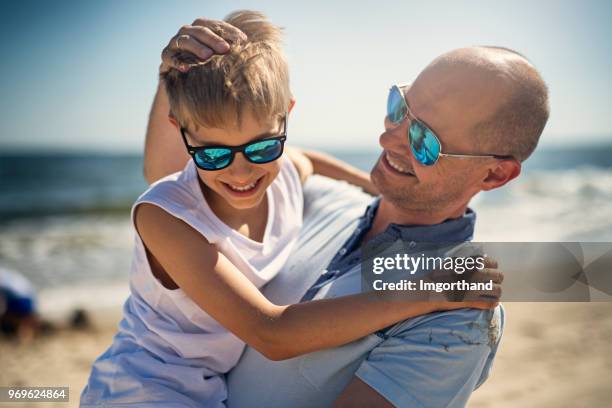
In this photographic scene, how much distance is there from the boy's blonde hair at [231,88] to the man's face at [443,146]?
0.66 metres

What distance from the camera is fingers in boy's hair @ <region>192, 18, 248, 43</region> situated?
2.42 m

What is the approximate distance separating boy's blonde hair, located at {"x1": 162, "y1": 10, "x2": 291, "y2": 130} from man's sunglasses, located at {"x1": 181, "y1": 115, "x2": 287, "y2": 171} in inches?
3.5

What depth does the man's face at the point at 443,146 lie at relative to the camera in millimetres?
2693

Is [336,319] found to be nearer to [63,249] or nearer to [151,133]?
[151,133]

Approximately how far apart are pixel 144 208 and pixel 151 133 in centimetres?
90

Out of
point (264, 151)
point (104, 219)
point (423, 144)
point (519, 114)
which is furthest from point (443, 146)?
point (104, 219)

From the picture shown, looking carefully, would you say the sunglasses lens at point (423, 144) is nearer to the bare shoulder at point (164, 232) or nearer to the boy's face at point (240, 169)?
the boy's face at point (240, 169)

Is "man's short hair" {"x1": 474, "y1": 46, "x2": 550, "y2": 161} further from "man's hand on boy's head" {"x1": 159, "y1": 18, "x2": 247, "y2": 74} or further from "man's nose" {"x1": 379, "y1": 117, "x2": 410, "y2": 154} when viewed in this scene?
"man's hand on boy's head" {"x1": 159, "y1": 18, "x2": 247, "y2": 74}

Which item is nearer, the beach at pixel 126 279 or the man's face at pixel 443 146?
the man's face at pixel 443 146

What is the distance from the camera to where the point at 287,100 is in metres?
2.55

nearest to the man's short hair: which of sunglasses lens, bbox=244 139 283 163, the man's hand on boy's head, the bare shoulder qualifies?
sunglasses lens, bbox=244 139 283 163

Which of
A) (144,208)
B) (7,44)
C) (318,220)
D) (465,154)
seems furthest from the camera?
(7,44)

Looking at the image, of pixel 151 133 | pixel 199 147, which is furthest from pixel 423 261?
pixel 151 133

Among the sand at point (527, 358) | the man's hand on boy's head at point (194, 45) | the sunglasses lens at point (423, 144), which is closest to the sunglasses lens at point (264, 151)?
the man's hand on boy's head at point (194, 45)
